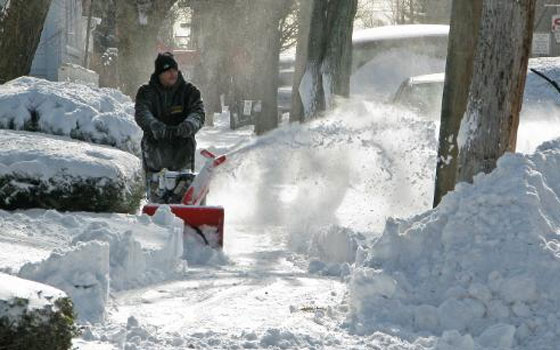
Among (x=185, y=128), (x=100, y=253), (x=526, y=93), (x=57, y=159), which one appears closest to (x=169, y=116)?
(x=185, y=128)

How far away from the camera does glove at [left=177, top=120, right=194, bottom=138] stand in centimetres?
1119

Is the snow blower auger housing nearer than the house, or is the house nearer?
the snow blower auger housing

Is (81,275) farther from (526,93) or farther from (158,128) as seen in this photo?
(526,93)

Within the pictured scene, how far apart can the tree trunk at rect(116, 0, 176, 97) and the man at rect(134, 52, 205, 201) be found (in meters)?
17.4

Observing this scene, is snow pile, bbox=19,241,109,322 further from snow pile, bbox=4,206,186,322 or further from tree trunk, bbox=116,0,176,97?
tree trunk, bbox=116,0,176,97

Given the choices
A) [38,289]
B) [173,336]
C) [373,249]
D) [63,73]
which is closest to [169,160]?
[373,249]

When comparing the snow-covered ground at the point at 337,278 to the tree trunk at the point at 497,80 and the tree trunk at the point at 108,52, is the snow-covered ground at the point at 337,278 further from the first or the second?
the tree trunk at the point at 108,52

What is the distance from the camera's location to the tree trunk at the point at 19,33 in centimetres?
1650

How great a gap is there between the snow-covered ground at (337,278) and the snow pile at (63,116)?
9.83 feet

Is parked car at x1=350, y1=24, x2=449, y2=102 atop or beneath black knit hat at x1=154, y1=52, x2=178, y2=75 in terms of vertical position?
beneath

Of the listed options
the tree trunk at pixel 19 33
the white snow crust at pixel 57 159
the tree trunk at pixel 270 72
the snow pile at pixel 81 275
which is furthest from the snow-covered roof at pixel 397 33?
the snow pile at pixel 81 275

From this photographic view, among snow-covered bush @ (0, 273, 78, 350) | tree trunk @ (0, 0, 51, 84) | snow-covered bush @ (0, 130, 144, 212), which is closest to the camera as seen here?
snow-covered bush @ (0, 273, 78, 350)

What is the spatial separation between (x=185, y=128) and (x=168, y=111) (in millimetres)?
434

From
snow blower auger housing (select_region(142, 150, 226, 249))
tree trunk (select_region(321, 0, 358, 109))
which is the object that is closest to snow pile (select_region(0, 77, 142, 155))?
snow blower auger housing (select_region(142, 150, 226, 249))
